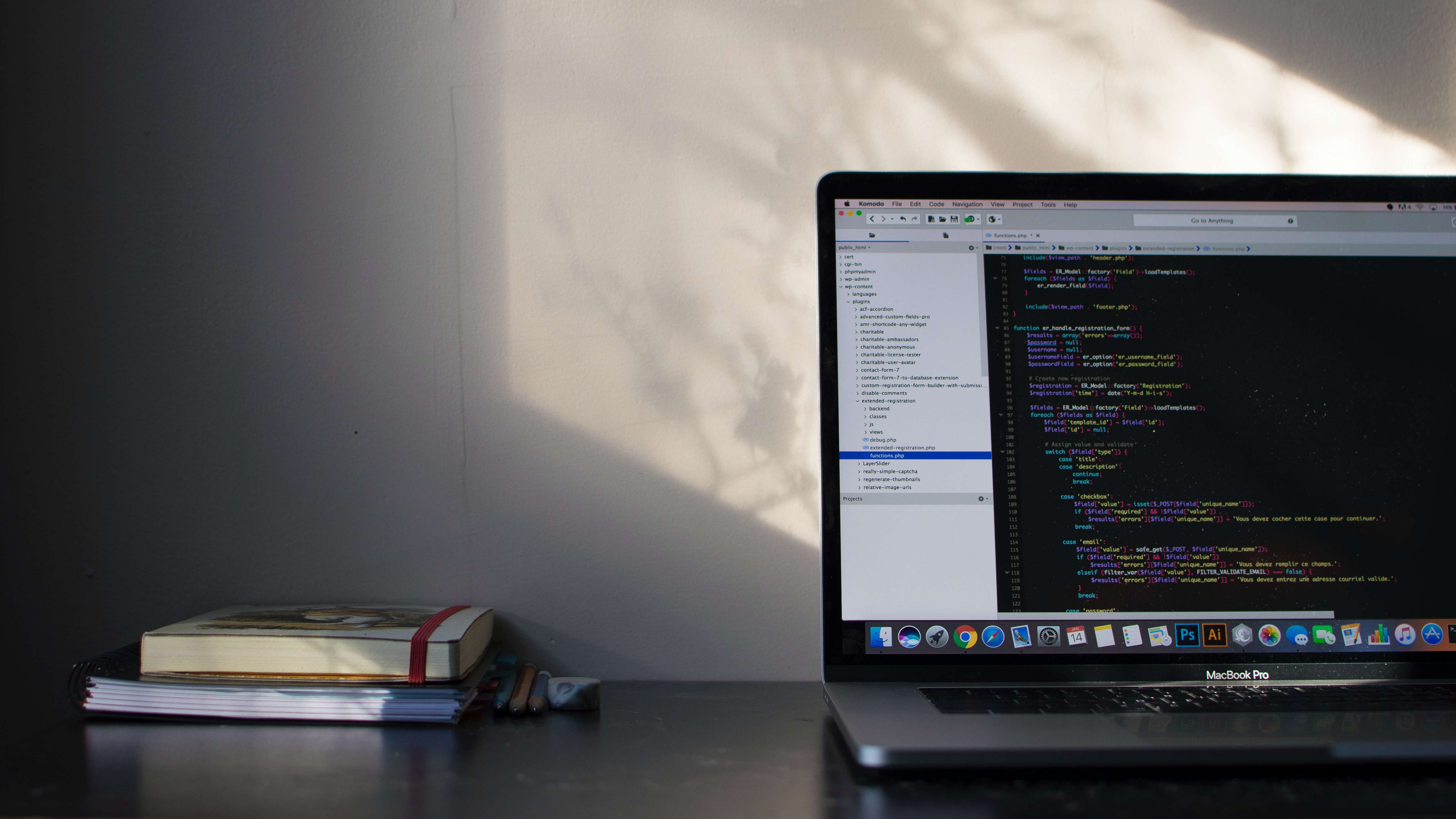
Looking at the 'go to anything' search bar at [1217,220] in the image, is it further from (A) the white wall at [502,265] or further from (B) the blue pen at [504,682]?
(B) the blue pen at [504,682]

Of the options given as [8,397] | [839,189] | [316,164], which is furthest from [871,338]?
[8,397]

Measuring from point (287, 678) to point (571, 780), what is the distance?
0.32 m

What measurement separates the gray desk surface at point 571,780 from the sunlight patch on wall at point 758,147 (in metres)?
0.34

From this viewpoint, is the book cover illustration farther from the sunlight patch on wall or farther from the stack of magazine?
the sunlight patch on wall

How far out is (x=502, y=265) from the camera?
948 mm

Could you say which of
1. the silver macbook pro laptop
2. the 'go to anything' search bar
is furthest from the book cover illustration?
the 'go to anything' search bar

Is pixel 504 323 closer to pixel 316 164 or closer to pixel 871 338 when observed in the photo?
pixel 316 164

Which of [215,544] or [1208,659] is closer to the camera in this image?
[1208,659]

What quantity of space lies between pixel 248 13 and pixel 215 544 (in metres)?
0.62

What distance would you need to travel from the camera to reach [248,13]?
958 millimetres

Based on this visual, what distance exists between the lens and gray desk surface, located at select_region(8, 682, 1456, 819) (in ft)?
1.76

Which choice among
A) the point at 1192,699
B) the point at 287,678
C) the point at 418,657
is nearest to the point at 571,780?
the point at 418,657

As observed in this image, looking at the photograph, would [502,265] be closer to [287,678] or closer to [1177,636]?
[287,678]

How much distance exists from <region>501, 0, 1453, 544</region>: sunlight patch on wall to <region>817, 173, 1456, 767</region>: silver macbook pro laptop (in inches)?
8.7
